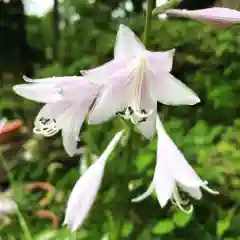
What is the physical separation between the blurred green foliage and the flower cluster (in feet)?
0.17

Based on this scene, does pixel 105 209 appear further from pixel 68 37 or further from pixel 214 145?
pixel 68 37

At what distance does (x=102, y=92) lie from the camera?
1.30 feet

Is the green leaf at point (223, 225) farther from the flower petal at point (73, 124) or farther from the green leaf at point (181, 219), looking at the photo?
the flower petal at point (73, 124)

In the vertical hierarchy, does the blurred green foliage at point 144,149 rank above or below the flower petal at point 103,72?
below

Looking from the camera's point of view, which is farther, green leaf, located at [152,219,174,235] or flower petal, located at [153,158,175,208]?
green leaf, located at [152,219,174,235]

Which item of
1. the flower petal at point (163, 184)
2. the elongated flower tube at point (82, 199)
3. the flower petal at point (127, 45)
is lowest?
the elongated flower tube at point (82, 199)

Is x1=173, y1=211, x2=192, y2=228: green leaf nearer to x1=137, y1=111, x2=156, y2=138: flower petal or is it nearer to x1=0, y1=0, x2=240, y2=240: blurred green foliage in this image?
x1=0, y1=0, x2=240, y2=240: blurred green foliage

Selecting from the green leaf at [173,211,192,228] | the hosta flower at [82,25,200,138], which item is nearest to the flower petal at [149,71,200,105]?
the hosta flower at [82,25,200,138]

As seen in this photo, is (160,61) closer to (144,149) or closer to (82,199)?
(82,199)

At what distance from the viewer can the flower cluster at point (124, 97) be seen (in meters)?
0.39

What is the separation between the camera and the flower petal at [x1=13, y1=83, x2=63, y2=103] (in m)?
0.41

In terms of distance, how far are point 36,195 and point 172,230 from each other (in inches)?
7.7

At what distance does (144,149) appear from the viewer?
685 mm

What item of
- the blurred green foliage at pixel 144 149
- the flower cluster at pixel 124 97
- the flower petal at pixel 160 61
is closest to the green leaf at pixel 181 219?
the blurred green foliage at pixel 144 149
